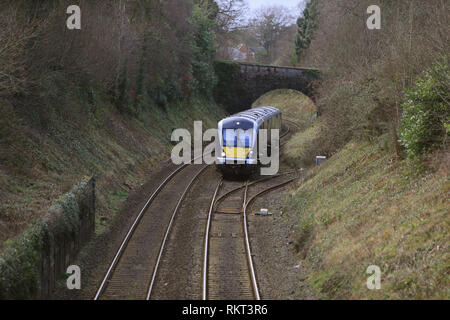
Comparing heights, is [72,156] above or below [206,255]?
above

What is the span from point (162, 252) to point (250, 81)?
125 ft

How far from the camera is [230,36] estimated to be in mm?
56969

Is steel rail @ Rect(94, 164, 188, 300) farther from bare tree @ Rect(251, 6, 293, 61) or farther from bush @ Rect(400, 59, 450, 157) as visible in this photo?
bare tree @ Rect(251, 6, 293, 61)

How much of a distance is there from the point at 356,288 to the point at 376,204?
378cm

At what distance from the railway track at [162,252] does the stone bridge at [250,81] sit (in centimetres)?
3001

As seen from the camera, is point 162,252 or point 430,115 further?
point 162,252

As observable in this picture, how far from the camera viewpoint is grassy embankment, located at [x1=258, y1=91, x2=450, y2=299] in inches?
350

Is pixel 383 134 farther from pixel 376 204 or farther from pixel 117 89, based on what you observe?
pixel 117 89

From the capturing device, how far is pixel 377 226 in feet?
37.4

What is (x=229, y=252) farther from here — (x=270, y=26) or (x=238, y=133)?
(x=270, y=26)

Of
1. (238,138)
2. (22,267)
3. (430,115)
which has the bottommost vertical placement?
(22,267)

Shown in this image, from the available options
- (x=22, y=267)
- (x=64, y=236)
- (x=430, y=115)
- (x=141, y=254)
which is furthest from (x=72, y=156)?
(x=430, y=115)

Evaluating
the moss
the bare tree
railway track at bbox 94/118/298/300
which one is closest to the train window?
railway track at bbox 94/118/298/300
